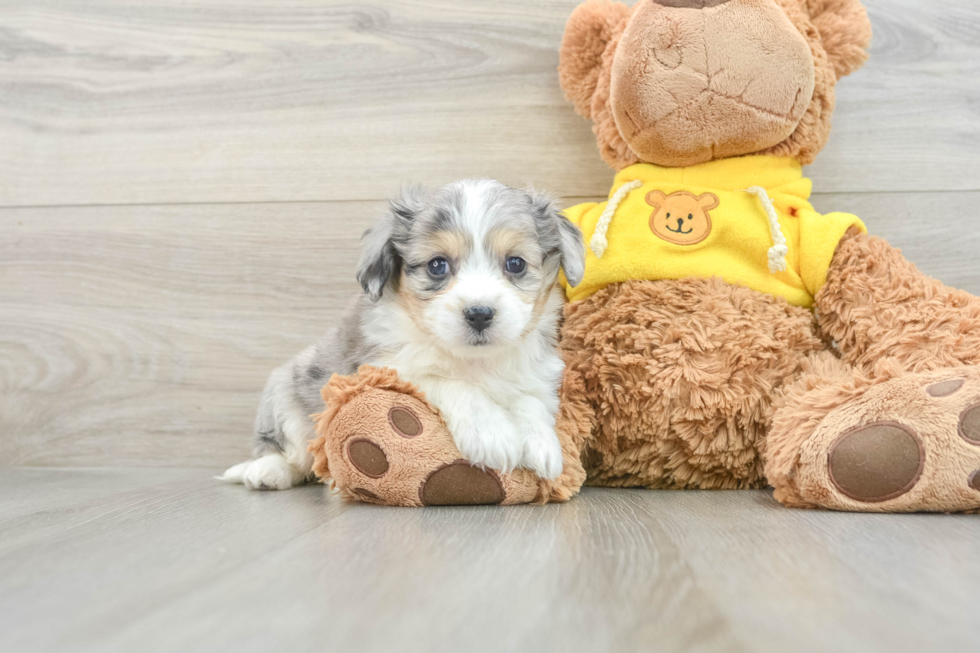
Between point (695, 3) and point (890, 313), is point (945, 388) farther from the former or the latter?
point (695, 3)

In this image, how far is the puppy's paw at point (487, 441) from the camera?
1.42 m

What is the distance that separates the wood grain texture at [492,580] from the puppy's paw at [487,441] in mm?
99

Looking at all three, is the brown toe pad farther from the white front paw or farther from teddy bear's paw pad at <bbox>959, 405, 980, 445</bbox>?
the white front paw

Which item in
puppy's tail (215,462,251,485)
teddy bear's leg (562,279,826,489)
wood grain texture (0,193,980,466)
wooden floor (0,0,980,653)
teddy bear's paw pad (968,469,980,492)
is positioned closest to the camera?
teddy bear's paw pad (968,469,980,492)

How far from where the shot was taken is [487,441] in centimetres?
142

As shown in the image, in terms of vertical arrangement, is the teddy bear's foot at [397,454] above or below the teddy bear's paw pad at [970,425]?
below

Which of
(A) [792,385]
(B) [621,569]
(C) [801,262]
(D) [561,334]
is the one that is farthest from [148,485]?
(C) [801,262]

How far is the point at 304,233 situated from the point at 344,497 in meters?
1.02

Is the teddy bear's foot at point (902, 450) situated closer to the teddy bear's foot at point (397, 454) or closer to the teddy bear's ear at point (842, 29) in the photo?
the teddy bear's foot at point (397, 454)

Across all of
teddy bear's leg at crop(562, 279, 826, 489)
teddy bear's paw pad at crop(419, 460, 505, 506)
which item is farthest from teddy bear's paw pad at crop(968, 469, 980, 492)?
teddy bear's paw pad at crop(419, 460, 505, 506)

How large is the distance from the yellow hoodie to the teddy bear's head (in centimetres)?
6

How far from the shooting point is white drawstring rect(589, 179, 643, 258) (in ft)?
5.82

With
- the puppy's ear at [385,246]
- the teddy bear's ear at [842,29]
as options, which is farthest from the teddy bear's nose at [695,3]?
the puppy's ear at [385,246]

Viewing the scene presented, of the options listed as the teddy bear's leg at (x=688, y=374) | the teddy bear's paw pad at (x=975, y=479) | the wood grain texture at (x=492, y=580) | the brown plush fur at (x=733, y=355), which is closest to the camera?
the wood grain texture at (x=492, y=580)
